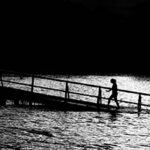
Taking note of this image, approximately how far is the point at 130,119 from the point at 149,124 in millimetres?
1154

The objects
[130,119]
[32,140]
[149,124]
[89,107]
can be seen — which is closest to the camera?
[32,140]

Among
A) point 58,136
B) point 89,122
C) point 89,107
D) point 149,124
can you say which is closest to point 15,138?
point 58,136

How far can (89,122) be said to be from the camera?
47.7 feet

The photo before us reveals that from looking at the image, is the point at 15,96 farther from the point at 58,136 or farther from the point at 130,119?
the point at 58,136

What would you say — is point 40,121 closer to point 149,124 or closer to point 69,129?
point 69,129

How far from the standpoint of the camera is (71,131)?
1235cm

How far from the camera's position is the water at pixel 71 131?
10.3 metres

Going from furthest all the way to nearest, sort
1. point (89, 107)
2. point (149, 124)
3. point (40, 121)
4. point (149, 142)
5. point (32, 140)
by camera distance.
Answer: point (89, 107) < point (149, 124) < point (40, 121) < point (149, 142) < point (32, 140)

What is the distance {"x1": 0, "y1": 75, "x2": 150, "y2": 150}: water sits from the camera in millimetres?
10289

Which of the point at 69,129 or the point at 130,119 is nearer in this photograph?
the point at 69,129

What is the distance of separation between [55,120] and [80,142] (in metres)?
3.93

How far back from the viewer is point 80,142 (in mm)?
10750

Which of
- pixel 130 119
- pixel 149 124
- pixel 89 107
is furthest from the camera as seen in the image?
pixel 89 107

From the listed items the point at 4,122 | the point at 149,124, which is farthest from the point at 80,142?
the point at 149,124
